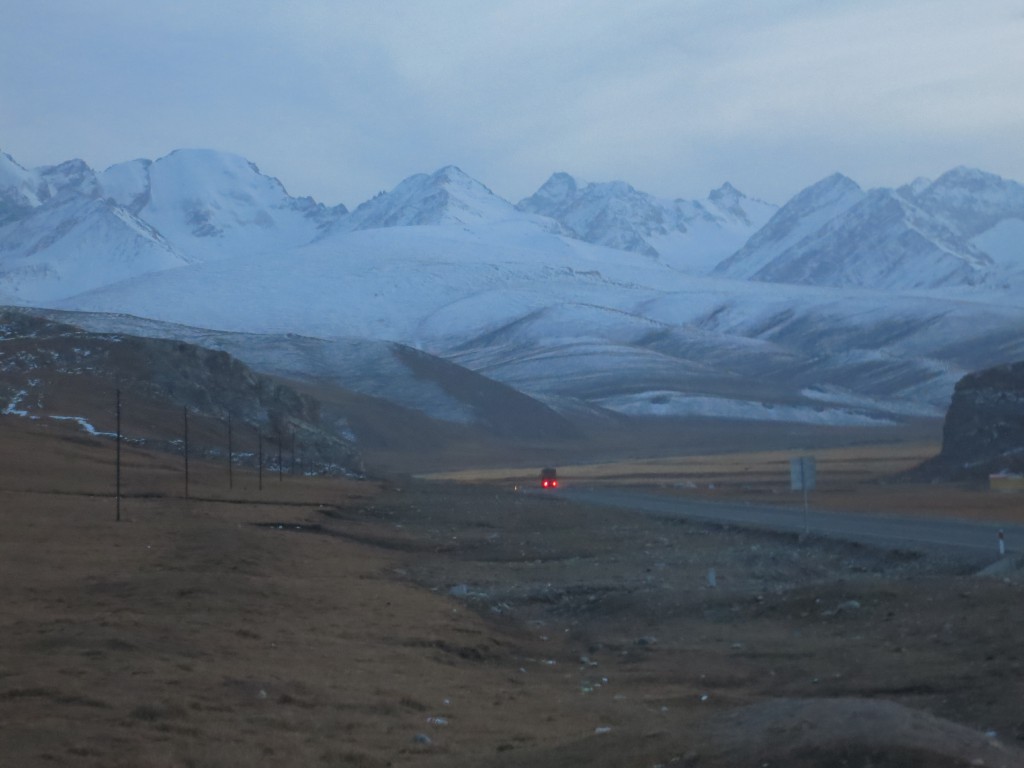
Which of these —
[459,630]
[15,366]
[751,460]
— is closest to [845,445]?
[751,460]

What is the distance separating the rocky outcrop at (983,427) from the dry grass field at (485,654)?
39.9m

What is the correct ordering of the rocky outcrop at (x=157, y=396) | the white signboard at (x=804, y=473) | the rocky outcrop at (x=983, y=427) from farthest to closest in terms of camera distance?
the rocky outcrop at (x=157, y=396) → the rocky outcrop at (x=983, y=427) → the white signboard at (x=804, y=473)

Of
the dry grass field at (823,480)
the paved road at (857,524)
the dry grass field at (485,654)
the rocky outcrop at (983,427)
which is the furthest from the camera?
the rocky outcrop at (983,427)

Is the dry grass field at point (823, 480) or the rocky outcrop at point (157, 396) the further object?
the rocky outcrop at point (157, 396)

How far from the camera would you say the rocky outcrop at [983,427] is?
71.0m

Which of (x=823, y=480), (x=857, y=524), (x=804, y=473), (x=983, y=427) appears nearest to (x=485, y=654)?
(x=804, y=473)

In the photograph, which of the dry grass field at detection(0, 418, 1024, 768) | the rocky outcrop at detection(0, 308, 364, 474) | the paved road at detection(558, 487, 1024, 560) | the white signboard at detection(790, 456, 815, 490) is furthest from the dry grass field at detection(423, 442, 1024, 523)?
the dry grass field at detection(0, 418, 1024, 768)

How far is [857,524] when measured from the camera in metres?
39.4

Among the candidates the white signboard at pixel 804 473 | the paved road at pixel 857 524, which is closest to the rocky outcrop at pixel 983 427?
the paved road at pixel 857 524

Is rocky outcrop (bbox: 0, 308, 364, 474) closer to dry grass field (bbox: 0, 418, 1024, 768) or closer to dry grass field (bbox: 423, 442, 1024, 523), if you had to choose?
dry grass field (bbox: 423, 442, 1024, 523)

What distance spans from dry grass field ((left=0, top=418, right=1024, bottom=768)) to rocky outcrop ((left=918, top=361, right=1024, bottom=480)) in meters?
39.9

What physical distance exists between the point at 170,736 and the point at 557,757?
10.6 feet

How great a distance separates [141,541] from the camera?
101 feet

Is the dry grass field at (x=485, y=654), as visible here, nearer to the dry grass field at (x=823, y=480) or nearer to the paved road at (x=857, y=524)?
the paved road at (x=857, y=524)
